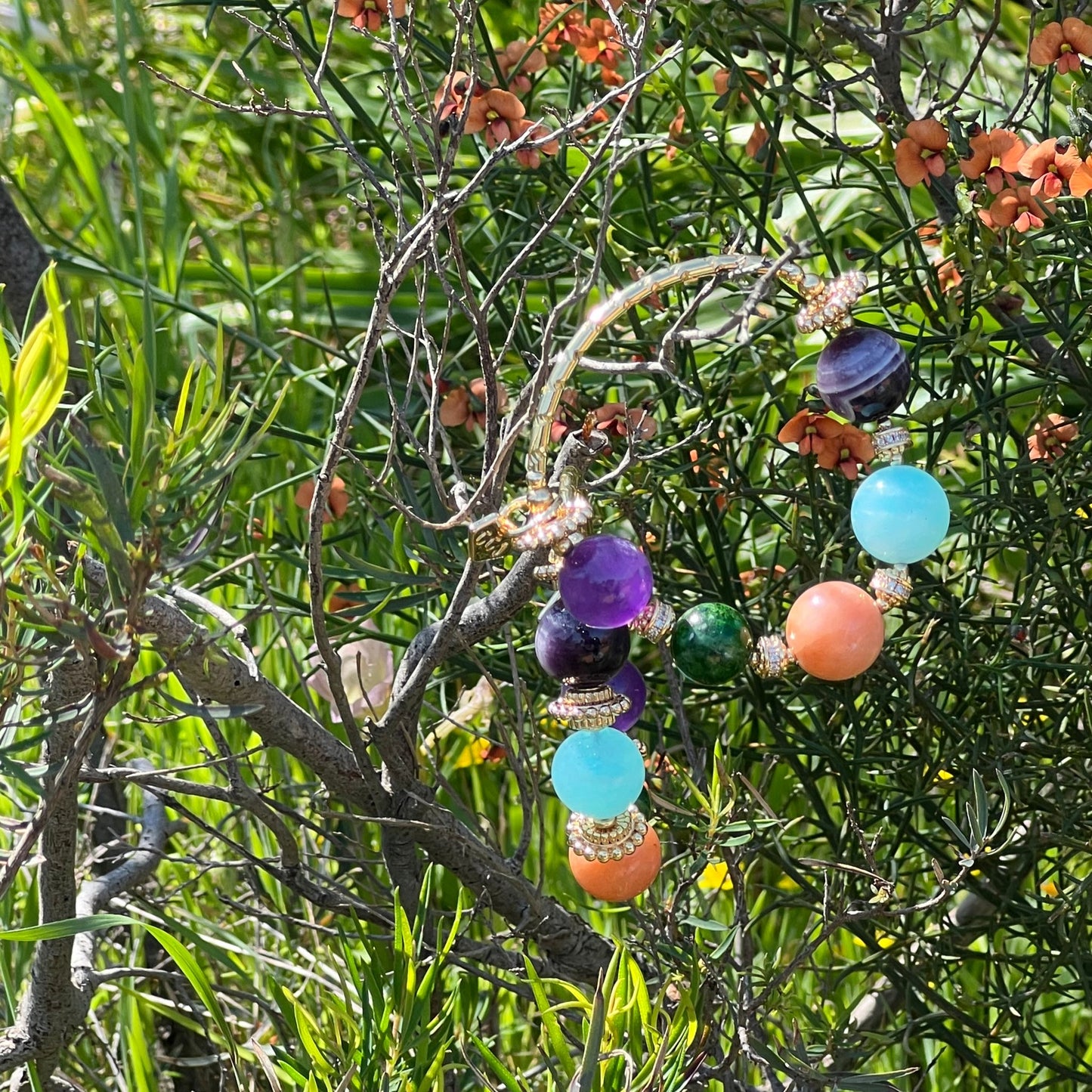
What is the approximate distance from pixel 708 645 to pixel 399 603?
251 mm

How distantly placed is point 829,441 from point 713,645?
0.44 feet

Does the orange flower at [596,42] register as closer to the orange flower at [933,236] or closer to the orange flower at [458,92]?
the orange flower at [458,92]

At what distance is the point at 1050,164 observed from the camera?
665 millimetres

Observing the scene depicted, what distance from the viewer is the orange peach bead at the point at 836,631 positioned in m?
0.63

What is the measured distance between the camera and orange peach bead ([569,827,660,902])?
0.63 m

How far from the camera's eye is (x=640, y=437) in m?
0.73

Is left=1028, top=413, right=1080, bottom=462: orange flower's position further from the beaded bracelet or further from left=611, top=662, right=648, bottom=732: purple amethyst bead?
left=611, top=662, right=648, bottom=732: purple amethyst bead

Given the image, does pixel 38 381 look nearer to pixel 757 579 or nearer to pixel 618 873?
pixel 618 873

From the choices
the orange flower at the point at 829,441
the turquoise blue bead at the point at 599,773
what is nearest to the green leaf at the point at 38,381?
the turquoise blue bead at the point at 599,773

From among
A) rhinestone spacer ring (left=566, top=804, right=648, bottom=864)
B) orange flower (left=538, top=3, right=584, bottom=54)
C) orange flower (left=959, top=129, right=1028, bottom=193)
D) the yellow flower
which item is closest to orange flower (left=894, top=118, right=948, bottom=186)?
orange flower (left=959, top=129, right=1028, bottom=193)

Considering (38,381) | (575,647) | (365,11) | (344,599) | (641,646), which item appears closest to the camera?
(38,381)

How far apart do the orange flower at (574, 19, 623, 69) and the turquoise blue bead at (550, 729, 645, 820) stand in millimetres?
440

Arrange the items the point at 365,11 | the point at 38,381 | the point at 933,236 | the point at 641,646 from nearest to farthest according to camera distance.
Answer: the point at 38,381 < the point at 365,11 < the point at 933,236 < the point at 641,646

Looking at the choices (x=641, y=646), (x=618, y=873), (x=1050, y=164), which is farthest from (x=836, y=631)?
(x=641, y=646)
